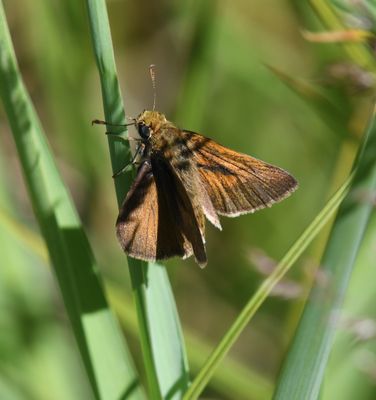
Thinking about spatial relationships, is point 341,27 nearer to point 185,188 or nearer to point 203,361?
point 185,188

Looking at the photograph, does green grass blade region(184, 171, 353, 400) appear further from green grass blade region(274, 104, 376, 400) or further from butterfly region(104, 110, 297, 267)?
butterfly region(104, 110, 297, 267)

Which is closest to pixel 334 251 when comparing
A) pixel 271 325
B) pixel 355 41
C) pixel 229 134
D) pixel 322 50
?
pixel 355 41

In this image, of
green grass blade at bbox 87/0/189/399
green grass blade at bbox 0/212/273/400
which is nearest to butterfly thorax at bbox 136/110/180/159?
green grass blade at bbox 87/0/189/399

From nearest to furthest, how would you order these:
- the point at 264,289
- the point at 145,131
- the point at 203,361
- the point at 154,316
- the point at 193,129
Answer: the point at 264,289, the point at 154,316, the point at 145,131, the point at 203,361, the point at 193,129

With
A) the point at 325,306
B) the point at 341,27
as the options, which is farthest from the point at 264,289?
the point at 341,27

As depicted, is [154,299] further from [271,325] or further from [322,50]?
[271,325]
